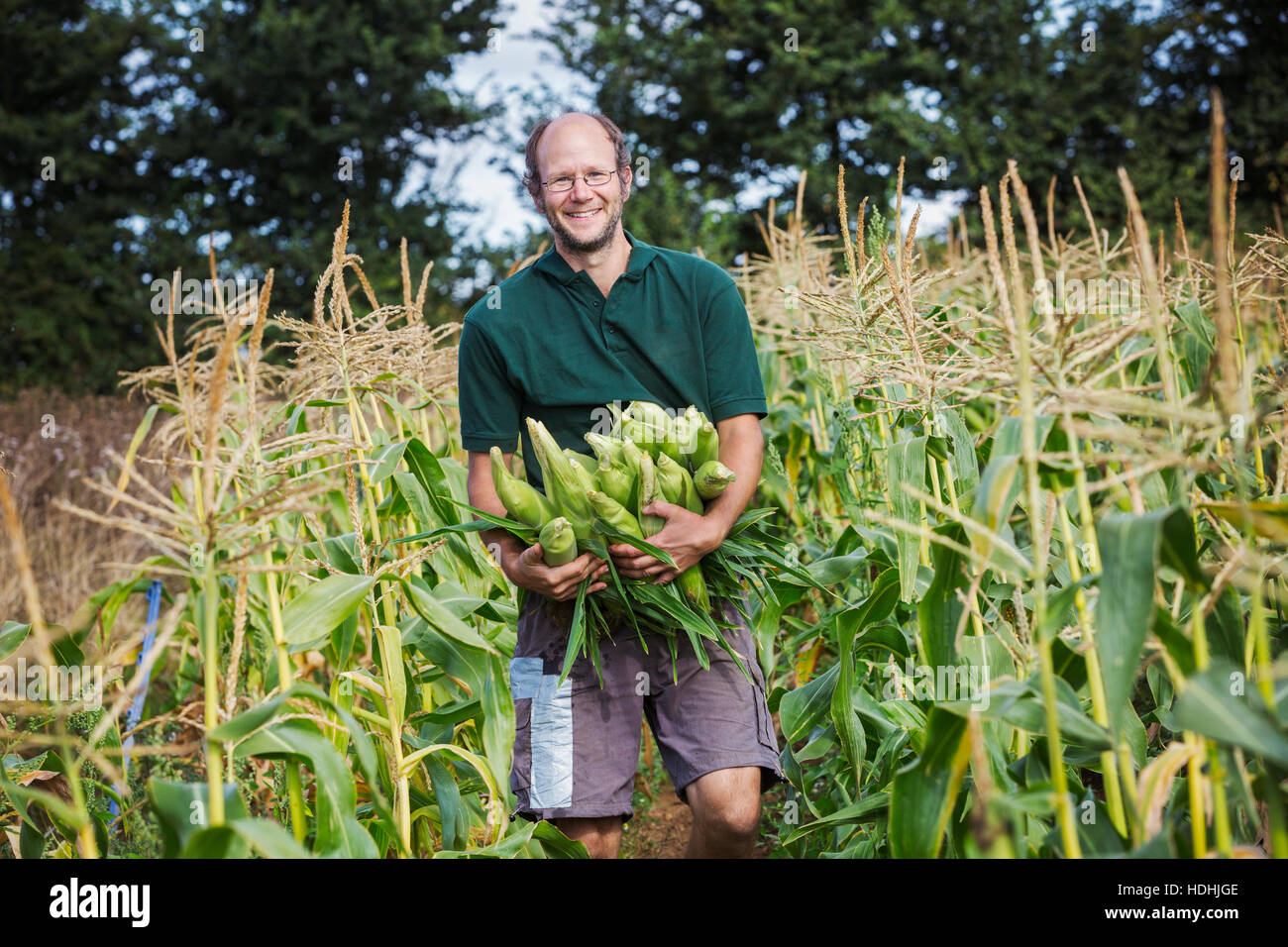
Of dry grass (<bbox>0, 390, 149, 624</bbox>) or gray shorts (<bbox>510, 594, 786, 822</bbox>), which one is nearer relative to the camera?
gray shorts (<bbox>510, 594, 786, 822</bbox>)

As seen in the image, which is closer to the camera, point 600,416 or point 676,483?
point 676,483

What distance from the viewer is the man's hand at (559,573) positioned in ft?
7.55

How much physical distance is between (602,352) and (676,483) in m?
0.53

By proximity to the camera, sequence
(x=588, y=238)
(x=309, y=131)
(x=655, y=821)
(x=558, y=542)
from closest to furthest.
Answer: (x=558, y=542), (x=588, y=238), (x=655, y=821), (x=309, y=131)

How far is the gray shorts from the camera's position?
2555 millimetres

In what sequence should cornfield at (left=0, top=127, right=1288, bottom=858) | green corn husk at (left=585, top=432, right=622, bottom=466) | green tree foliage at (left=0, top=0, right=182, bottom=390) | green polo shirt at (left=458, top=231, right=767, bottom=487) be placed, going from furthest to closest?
green tree foliage at (left=0, top=0, right=182, bottom=390)
green polo shirt at (left=458, top=231, right=767, bottom=487)
green corn husk at (left=585, top=432, right=622, bottom=466)
cornfield at (left=0, top=127, right=1288, bottom=858)

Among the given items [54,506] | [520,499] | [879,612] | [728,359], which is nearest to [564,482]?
[520,499]

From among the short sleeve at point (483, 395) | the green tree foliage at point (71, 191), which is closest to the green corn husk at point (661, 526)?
the short sleeve at point (483, 395)

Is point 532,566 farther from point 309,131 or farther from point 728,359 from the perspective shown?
point 309,131

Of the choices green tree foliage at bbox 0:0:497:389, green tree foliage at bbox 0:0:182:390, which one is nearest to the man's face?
green tree foliage at bbox 0:0:497:389

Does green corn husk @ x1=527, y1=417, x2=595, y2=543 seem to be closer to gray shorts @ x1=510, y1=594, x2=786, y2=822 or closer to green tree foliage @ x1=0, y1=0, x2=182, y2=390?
gray shorts @ x1=510, y1=594, x2=786, y2=822

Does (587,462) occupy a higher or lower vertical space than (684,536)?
higher

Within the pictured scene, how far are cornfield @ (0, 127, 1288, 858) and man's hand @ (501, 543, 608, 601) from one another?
0.27m

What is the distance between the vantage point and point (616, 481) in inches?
90.9
